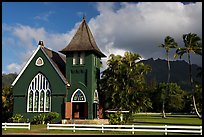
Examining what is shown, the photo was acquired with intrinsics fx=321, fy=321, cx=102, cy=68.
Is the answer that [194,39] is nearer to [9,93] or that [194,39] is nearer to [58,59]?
[58,59]

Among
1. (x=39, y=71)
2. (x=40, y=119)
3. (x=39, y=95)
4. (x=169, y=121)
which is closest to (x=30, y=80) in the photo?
(x=39, y=71)

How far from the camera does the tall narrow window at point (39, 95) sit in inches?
1451

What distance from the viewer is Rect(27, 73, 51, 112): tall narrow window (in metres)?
36.8

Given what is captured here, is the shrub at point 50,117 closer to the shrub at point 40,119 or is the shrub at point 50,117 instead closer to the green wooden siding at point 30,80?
the shrub at point 40,119

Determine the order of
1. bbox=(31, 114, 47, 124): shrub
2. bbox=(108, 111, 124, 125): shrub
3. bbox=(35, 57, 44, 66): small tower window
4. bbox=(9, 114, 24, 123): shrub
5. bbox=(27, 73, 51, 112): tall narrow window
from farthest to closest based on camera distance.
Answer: bbox=(35, 57, 44, 66): small tower window, bbox=(27, 73, 51, 112): tall narrow window, bbox=(9, 114, 24, 123): shrub, bbox=(31, 114, 47, 124): shrub, bbox=(108, 111, 124, 125): shrub

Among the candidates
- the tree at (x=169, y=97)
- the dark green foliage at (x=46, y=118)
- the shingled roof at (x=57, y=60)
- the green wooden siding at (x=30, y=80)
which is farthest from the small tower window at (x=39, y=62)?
the tree at (x=169, y=97)

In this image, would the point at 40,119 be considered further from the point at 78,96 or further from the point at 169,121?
the point at 169,121

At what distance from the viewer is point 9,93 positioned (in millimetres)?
51281

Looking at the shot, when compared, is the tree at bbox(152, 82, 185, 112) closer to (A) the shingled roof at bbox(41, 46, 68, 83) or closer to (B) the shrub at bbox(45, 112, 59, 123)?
(A) the shingled roof at bbox(41, 46, 68, 83)

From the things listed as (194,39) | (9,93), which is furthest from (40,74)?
(194,39)

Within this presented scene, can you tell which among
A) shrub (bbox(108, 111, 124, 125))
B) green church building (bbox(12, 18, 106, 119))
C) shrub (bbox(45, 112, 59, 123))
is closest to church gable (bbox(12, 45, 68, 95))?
green church building (bbox(12, 18, 106, 119))

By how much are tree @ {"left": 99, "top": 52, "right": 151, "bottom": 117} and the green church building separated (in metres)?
2.44

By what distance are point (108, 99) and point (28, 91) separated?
10188 millimetres

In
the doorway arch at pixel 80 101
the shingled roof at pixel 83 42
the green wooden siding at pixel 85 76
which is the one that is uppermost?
the shingled roof at pixel 83 42
